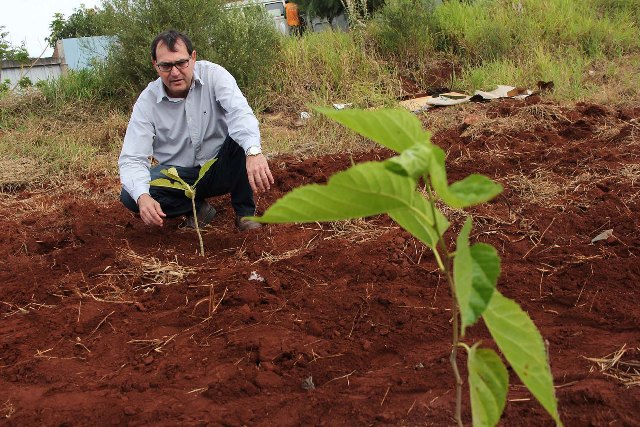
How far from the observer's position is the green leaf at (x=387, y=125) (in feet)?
2.76

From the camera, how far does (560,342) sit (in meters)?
1.85

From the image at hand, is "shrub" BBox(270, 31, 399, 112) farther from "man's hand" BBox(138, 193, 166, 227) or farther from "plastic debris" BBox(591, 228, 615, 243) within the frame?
"plastic debris" BBox(591, 228, 615, 243)

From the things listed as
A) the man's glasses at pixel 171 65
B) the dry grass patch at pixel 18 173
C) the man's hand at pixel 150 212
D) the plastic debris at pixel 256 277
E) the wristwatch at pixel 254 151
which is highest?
the man's glasses at pixel 171 65

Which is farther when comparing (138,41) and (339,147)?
(138,41)

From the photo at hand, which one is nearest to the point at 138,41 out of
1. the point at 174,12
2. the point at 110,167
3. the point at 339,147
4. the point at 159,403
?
the point at 174,12

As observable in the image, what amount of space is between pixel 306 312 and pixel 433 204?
142 cm

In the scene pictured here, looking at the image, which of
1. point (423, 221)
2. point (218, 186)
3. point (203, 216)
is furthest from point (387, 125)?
point (203, 216)

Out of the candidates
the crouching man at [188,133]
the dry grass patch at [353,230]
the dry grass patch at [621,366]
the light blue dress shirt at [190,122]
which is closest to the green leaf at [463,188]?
the dry grass patch at [621,366]

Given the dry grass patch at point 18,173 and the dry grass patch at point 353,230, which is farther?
the dry grass patch at point 18,173

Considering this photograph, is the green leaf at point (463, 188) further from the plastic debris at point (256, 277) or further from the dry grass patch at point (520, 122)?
the dry grass patch at point (520, 122)

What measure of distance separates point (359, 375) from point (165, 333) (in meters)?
0.78

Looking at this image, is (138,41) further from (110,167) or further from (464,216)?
(464,216)

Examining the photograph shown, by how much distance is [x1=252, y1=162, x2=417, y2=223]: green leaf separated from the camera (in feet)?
2.81

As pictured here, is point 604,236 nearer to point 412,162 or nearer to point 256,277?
point 256,277
